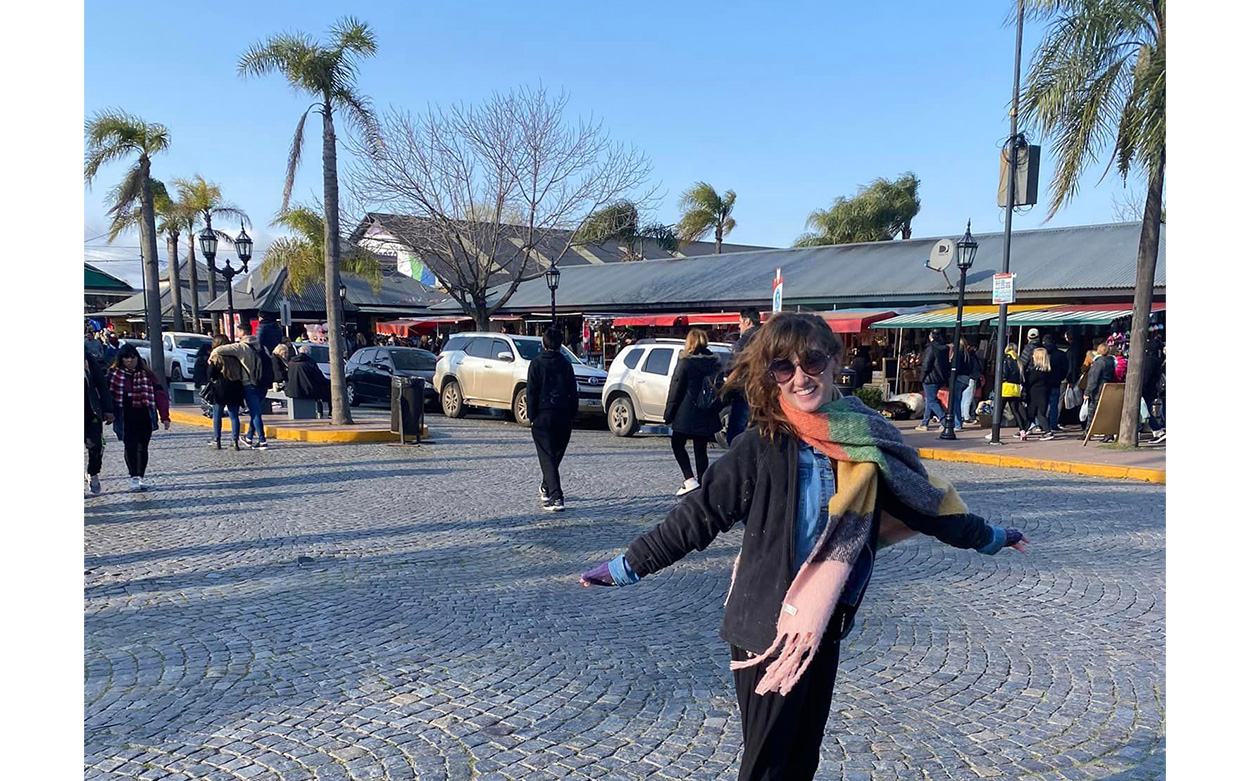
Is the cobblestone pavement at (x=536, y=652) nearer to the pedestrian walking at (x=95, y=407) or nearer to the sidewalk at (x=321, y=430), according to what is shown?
the pedestrian walking at (x=95, y=407)

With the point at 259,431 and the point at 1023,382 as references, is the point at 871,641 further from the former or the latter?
the point at 1023,382

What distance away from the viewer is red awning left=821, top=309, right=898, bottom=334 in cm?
2027

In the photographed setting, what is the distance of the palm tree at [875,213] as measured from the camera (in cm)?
3909

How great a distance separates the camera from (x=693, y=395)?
8617 millimetres

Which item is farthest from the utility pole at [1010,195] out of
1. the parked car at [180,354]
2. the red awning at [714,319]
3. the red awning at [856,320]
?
the parked car at [180,354]

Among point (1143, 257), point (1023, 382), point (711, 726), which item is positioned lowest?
point (711, 726)

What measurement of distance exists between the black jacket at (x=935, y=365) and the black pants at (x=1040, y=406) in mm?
1420

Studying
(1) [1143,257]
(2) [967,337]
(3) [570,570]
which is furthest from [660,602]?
(2) [967,337]

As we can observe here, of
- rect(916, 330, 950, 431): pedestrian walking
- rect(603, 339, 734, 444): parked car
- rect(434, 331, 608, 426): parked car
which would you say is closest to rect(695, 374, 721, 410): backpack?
rect(603, 339, 734, 444): parked car

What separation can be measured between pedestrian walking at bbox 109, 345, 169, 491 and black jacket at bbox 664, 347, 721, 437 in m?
5.15

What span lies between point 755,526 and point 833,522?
0.22 metres

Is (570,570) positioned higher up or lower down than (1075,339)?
lower down

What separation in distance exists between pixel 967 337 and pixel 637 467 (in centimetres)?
1115

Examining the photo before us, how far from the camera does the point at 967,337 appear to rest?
1972cm
